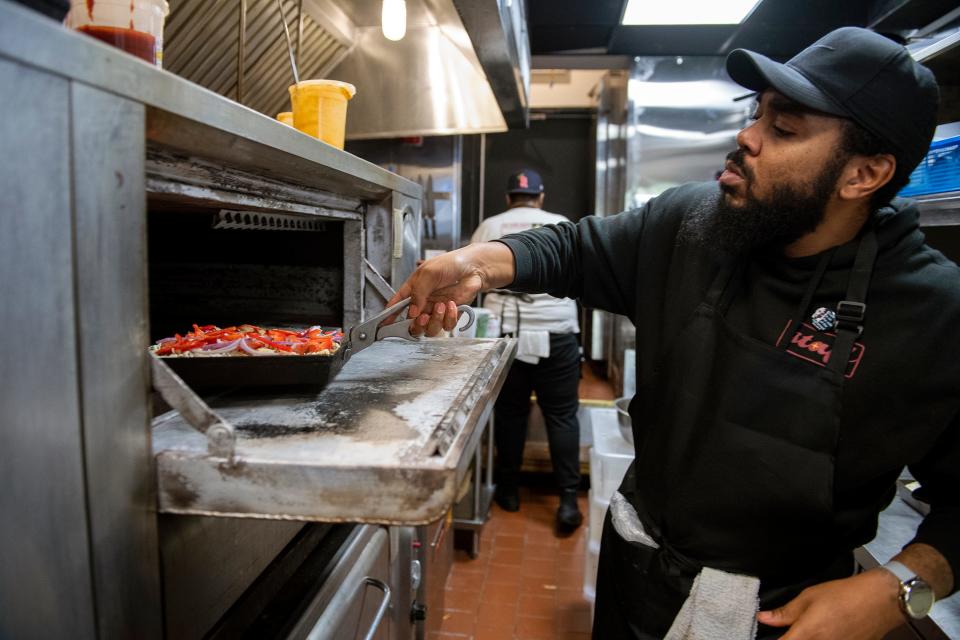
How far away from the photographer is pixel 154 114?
69cm

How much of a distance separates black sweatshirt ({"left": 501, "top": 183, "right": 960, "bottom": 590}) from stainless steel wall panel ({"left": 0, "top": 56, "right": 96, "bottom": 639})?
1007mm

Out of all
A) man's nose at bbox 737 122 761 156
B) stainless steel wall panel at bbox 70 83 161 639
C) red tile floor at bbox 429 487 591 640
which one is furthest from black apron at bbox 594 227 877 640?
red tile floor at bbox 429 487 591 640

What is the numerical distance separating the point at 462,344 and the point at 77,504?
0.89 m

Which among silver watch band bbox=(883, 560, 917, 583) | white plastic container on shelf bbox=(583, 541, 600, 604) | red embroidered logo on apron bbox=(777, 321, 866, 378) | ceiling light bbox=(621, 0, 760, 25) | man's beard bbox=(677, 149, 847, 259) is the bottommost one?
white plastic container on shelf bbox=(583, 541, 600, 604)

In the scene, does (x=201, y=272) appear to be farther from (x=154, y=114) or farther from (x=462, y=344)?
(x=154, y=114)

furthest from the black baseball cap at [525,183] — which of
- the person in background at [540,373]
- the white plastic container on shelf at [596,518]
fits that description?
the white plastic container on shelf at [596,518]

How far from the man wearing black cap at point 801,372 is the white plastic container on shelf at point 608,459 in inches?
47.8

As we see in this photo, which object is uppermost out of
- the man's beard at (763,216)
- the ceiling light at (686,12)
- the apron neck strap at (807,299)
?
the ceiling light at (686,12)

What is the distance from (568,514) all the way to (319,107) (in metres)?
2.89

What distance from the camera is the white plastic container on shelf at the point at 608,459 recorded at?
2613 mm

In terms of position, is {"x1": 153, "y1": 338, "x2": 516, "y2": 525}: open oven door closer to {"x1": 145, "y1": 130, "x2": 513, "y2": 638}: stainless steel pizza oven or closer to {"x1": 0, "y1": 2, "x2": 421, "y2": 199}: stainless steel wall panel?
{"x1": 145, "y1": 130, "x2": 513, "y2": 638}: stainless steel pizza oven

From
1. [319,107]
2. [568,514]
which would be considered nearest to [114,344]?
[319,107]

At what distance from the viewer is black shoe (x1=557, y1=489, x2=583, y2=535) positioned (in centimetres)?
360

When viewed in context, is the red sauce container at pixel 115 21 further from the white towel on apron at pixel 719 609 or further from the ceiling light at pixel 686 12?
the ceiling light at pixel 686 12
